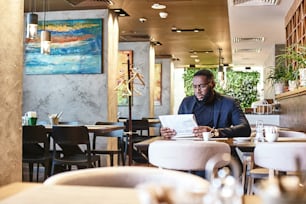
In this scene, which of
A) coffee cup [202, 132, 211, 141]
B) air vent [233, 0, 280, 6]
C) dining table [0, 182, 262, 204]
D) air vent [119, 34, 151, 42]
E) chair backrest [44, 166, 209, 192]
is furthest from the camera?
air vent [119, 34, 151, 42]

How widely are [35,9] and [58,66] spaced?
1101 millimetres

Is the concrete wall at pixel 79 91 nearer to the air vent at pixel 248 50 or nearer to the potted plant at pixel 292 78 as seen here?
the potted plant at pixel 292 78

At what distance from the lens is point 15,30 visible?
2.11 metres

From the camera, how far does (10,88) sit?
2.08m

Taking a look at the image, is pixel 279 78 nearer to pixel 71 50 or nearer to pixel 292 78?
pixel 292 78

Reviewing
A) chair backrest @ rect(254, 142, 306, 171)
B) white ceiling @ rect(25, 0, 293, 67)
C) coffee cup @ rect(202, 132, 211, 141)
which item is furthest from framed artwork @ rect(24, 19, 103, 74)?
chair backrest @ rect(254, 142, 306, 171)

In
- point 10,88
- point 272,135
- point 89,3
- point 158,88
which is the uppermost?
point 89,3

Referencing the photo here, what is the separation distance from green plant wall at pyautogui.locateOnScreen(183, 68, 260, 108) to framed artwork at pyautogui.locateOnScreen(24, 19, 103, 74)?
12146 millimetres

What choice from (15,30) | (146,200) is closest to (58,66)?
(15,30)

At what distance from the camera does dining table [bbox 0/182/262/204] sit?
1233 millimetres

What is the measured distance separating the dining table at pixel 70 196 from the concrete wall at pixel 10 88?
0.62 m

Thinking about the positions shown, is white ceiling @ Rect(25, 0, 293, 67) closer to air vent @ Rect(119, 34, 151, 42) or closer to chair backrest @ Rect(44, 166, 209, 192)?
air vent @ Rect(119, 34, 151, 42)

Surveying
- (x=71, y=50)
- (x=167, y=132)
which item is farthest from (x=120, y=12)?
(x=167, y=132)

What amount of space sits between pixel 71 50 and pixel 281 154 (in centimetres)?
533
